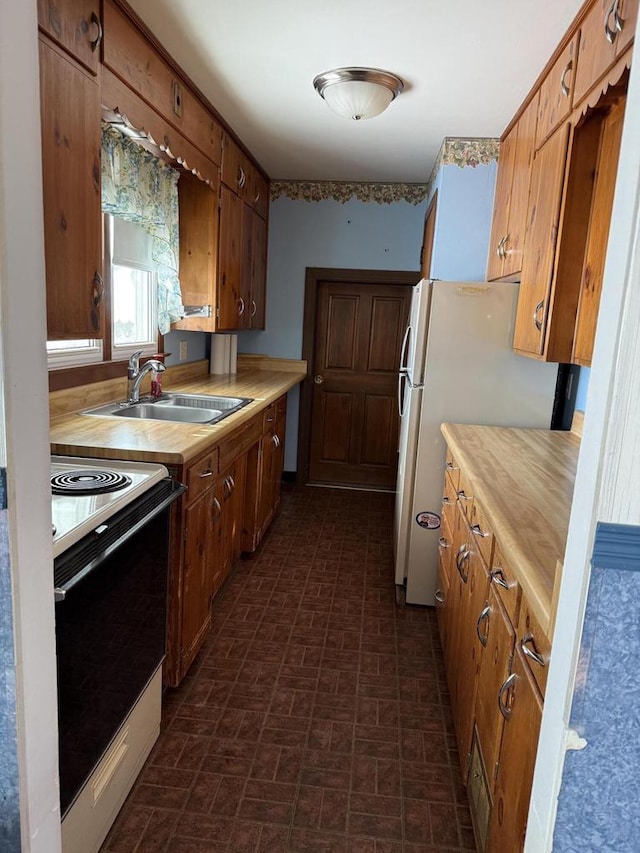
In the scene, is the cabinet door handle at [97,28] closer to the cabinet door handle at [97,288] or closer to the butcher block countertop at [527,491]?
the cabinet door handle at [97,288]

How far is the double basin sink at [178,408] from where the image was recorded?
270cm

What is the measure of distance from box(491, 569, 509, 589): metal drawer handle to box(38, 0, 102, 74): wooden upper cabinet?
1879 millimetres

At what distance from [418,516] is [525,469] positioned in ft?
3.27

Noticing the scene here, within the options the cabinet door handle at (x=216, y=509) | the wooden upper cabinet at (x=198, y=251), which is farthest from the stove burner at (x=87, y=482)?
the wooden upper cabinet at (x=198, y=251)

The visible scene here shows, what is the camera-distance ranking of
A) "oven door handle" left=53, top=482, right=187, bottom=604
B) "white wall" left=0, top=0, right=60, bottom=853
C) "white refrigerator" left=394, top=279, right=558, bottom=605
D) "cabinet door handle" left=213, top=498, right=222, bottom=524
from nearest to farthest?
"white wall" left=0, top=0, right=60, bottom=853 → "oven door handle" left=53, top=482, right=187, bottom=604 → "cabinet door handle" left=213, top=498, right=222, bottom=524 → "white refrigerator" left=394, top=279, right=558, bottom=605

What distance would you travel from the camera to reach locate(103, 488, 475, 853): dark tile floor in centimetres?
164

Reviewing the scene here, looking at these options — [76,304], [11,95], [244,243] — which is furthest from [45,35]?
[244,243]

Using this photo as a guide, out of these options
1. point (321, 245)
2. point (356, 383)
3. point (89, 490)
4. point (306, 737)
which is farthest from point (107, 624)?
point (321, 245)

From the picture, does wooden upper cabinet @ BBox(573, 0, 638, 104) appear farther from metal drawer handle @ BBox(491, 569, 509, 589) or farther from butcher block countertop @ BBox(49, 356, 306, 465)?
butcher block countertop @ BBox(49, 356, 306, 465)

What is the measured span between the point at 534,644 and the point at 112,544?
98 cm

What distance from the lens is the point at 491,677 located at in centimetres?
150

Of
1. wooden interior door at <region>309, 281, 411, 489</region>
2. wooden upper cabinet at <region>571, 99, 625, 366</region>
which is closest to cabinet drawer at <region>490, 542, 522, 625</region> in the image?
wooden upper cabinet at <region>571, 99, 625, 366</region>

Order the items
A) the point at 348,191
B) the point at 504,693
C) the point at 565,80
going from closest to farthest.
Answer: the point at 504,693, the point at 565,80, the point at 348,191

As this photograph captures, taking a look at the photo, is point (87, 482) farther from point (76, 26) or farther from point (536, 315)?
point (536, 315)
